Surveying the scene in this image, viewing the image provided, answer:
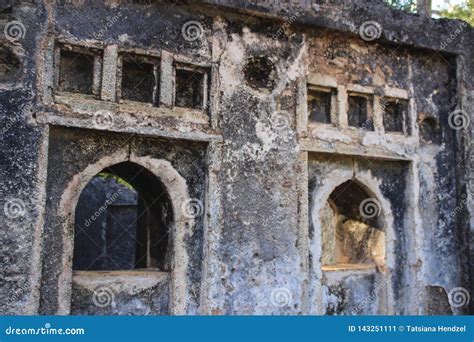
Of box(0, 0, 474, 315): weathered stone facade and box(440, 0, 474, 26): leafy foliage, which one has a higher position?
box(440, 0, 474, 26): leafy foliage

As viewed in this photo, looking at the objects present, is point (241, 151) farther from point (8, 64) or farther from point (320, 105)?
point (8, 64)

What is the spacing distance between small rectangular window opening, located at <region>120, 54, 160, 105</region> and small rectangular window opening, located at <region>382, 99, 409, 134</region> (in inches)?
117

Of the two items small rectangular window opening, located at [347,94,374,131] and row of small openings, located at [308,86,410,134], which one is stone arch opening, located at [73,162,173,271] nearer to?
row of small openings, located at [308,86,410,134]

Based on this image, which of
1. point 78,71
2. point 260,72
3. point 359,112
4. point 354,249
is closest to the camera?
point 78,71

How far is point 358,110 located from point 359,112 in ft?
0.09

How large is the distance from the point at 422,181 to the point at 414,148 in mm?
424

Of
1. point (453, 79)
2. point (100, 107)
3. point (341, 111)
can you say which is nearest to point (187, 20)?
point (100, 107)

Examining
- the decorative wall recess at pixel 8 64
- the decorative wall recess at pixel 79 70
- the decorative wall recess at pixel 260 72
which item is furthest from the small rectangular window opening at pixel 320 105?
the decorative wall recess at pixel 8 64

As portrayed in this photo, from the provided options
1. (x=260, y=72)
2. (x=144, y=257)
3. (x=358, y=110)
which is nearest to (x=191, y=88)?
(x=260, y=72)

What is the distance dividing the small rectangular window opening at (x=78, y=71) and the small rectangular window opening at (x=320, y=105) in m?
2.49

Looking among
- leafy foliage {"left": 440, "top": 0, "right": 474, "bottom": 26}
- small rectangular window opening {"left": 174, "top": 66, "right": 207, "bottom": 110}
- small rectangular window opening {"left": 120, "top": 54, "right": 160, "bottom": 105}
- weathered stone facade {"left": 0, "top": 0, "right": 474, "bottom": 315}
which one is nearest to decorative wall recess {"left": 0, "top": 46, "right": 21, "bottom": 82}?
weathered stone facade {"left": 0, "top": 0, "right": 474, "bottom": 315}

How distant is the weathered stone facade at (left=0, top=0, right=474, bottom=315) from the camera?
484 centimetres

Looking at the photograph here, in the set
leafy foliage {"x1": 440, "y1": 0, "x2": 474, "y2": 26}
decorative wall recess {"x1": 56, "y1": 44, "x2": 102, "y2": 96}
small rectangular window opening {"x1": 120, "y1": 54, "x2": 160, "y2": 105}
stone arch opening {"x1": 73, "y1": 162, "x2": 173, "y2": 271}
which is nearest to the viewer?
decorative wall recess {"x1": 56, "y1": 44, "x2": 102, "y2": 96}

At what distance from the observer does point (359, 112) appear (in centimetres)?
667
